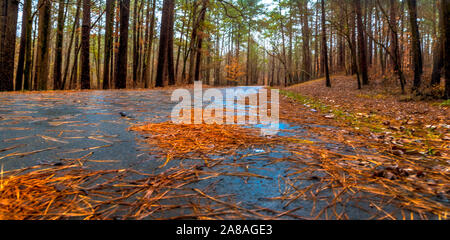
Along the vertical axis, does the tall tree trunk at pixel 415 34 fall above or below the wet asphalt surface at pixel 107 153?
above

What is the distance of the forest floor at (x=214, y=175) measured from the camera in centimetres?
94

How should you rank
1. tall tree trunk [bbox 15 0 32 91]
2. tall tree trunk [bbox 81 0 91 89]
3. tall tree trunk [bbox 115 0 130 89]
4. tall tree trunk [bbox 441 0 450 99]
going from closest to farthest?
tall tree trunk [bbox 441 0 450 99] → tall tree trunk [bbox 81 0 91 89] → tall tree trunk [bbox 15 0 32 91] → tall tree trunk [bbox 115 0 130 89]

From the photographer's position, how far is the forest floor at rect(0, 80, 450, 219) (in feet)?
3.09

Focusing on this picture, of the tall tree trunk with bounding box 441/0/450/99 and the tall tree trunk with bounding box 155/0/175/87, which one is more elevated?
the tall tree trunk with bounding box 155/0/175/87

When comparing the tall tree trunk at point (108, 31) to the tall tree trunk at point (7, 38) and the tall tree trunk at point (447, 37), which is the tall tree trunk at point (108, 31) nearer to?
the tall tree trunk at point (7, 38)

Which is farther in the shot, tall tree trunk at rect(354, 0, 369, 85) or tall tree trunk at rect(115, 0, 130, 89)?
tall tree trunk at rect(354, 0, 369, 85)

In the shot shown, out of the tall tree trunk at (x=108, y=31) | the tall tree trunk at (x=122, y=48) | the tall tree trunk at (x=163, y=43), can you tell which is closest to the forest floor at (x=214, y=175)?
the tall tree trunk at (x=122, y=48)

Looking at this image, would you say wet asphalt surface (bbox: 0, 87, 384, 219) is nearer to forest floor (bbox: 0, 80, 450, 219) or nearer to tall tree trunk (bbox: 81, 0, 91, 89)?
forest floor (bbox: 0, 80, 450, 219)

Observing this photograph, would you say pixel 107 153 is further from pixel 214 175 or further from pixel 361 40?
pixel 361 40

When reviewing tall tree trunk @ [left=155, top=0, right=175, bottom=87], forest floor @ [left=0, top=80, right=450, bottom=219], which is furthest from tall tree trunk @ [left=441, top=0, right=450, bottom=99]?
tall tree trunk @ [left=155, top=0, right=175, bottom=87]

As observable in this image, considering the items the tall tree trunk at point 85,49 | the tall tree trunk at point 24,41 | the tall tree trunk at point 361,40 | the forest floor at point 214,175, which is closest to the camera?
the forest floor at point 214,175

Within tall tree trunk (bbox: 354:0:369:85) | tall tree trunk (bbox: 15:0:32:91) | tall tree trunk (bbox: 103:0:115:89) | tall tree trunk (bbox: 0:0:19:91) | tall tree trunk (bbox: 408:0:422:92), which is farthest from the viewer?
tall tree trunk (bbox: 354:0:369:85)

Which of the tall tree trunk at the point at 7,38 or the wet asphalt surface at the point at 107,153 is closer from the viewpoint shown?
the wet asphalt surface at the point at 107,153
